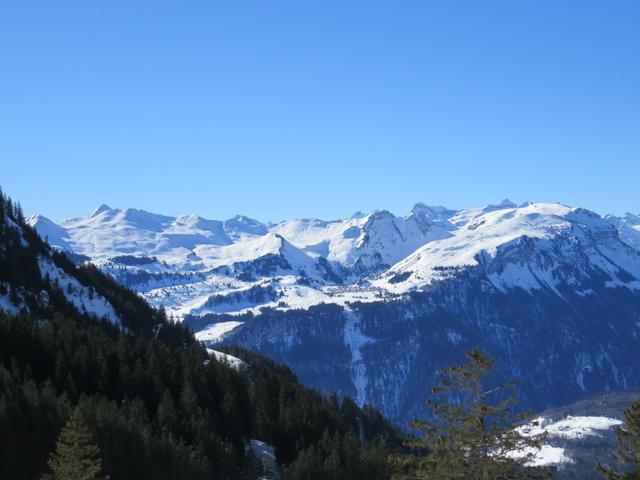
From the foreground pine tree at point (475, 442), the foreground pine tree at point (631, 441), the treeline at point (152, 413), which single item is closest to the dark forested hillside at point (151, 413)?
the treeline at point (152, 413)

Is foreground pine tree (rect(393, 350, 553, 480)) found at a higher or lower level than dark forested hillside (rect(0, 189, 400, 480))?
lower

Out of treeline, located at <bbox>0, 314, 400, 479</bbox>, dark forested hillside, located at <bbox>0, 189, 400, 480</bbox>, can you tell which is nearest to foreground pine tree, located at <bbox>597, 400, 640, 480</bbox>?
dark forested hillside, located at <bbox>0, 189, 400, 480</bbox>

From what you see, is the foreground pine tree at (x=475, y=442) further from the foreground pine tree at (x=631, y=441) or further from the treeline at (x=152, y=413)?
the treeline at (x=152, y=413)

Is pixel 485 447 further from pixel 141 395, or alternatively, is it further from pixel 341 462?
pixel 141 395

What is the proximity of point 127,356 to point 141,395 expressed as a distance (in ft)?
34.7

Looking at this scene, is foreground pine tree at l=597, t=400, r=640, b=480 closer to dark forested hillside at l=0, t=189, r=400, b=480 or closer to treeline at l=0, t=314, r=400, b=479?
dark forested hillside at l=0, t=189, r=400, b=480

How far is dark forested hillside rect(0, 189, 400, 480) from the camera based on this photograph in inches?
3233

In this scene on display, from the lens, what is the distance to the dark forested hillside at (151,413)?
269ft

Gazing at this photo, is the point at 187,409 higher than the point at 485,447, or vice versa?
the point at 187,409

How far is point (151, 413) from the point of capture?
11400 cm

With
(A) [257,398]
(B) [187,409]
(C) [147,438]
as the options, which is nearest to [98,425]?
(C) [147,438]

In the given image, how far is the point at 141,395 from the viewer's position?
392 feet

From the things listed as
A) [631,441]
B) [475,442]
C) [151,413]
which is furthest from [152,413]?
[475,442]

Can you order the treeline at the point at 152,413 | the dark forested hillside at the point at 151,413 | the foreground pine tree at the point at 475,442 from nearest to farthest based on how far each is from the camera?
the foreground pine tree at the point at 475,442 → the dark forested hillside at the point at 151,413 → the treeline at the point at 152,413
